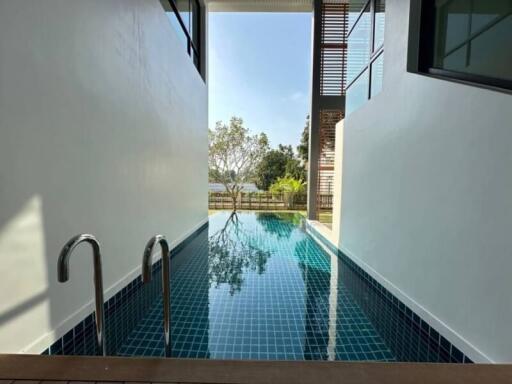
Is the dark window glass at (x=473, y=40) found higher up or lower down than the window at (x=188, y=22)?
lower down

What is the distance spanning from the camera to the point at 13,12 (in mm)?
1596

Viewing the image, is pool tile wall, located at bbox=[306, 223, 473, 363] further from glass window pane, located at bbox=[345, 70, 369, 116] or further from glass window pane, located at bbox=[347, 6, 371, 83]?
glass window pane, located at bbox=[347, 6, 371, 83]

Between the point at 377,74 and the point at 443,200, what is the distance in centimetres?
242


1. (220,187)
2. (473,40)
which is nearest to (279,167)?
(220,187)

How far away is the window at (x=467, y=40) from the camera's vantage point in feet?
5.86

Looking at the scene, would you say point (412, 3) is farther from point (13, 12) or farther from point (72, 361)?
point (72, 361)

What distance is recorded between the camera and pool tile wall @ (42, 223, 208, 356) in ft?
6.64

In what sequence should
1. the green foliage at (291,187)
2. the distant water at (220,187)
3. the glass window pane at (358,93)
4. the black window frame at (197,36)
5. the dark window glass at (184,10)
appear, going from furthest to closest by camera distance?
the distant water at (220,187), the green foliage at (291,187), the black window frame at (197,36), the dark window glass at (184,10), the glass window pane at (358,93)

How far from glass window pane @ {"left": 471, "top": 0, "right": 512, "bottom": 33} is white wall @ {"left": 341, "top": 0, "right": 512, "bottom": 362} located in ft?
1.52

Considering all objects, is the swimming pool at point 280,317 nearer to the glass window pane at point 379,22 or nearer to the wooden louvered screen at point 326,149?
the glass window pane at point 379,22

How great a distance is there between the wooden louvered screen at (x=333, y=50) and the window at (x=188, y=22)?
3889mm

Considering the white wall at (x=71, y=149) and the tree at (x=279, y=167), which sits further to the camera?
the tree at (x=279, y=167)

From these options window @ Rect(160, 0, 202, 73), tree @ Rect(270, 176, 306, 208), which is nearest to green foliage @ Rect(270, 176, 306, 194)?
tree @ Rect(270, 176, 306, 208)

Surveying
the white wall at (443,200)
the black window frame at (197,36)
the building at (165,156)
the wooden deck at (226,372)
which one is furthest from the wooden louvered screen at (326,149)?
the wooden deck at (226,372)
